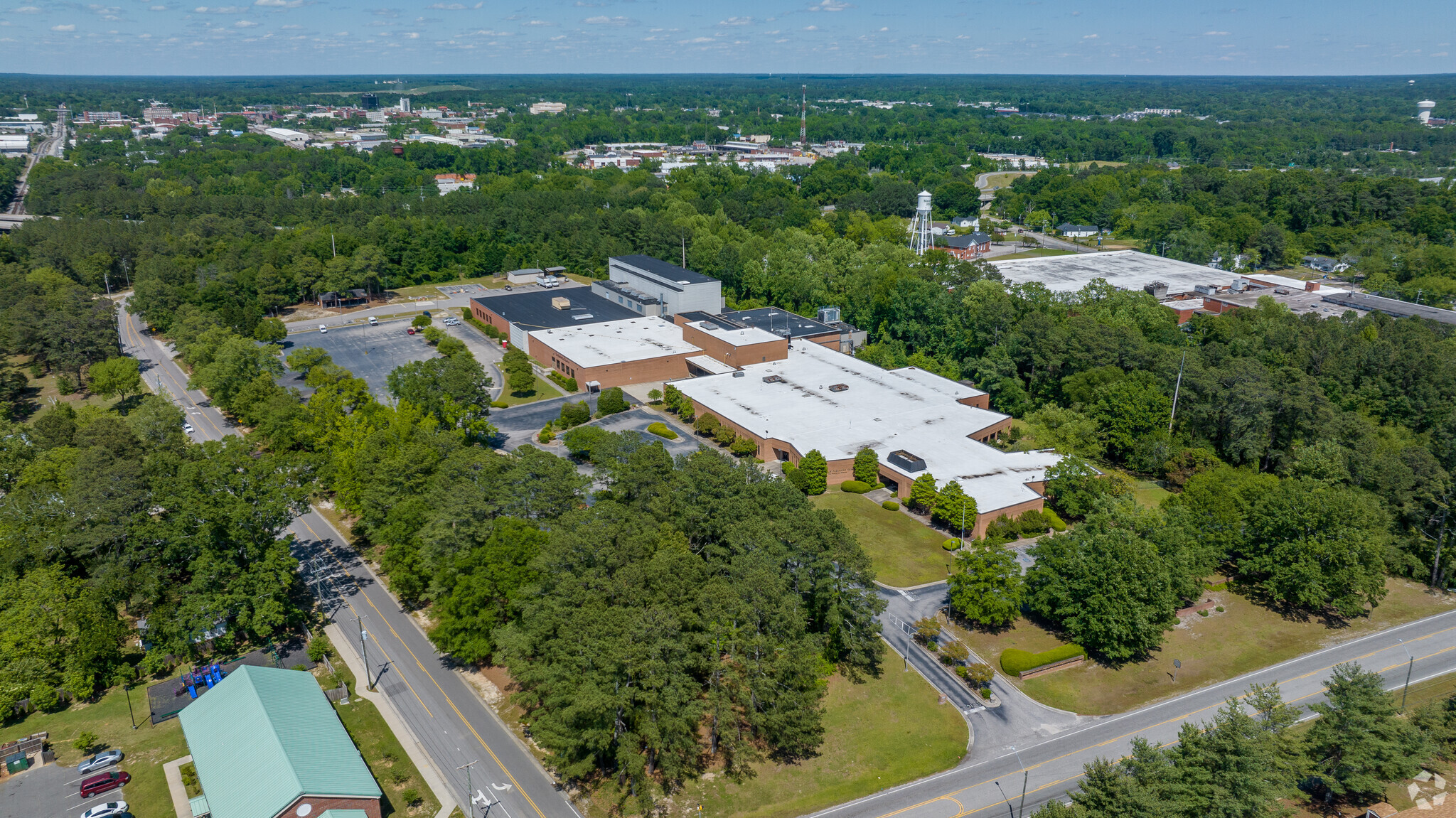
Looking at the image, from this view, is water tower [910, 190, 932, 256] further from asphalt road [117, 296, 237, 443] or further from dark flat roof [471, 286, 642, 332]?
asphalt road [117, 296, 237, 443]

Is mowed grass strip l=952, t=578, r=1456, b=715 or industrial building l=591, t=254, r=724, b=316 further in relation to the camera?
industrial building l=591, t=254, r=724, b=316

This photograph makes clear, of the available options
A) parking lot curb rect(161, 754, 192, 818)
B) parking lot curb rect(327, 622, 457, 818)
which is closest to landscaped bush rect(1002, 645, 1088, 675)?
parking lot curb rect(327, 622, 457, 818)

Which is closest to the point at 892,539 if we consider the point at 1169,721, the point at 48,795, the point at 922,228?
the point at 1169,721

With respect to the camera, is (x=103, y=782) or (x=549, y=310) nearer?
(x=103, y=782)

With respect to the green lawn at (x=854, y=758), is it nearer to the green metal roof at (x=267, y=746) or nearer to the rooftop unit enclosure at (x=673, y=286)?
the green metal roof at (x=267, y=746)

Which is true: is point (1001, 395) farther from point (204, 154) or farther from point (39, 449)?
point (204, 154)

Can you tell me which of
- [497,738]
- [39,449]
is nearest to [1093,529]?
[497,738]

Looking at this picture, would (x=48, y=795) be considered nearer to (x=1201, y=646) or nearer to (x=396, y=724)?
(x=396, y=724)
